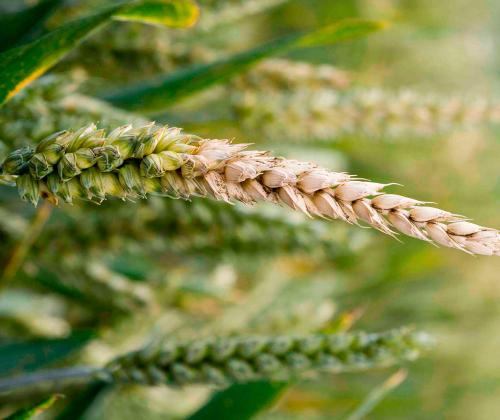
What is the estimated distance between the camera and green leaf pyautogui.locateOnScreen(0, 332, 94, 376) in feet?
3.42

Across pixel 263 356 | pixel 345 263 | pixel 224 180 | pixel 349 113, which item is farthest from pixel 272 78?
pixel 345 263

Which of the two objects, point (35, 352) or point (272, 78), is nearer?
point (35, 352)

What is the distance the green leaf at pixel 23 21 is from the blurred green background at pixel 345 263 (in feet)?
0.34

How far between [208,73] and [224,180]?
0.51 metres

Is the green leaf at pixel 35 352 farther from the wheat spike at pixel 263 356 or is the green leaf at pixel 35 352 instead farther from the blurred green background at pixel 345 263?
the wheat spike at pixel 263 356

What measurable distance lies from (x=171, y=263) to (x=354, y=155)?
2.21ft

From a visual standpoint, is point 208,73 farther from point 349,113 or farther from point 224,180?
point 224,180

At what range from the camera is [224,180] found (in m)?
A: 0.53

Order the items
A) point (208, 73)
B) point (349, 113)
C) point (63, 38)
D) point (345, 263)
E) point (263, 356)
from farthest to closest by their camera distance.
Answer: point (345, 263)
point (349, 113)
point (208, 73)
point (263, 356)
point (63, 38)

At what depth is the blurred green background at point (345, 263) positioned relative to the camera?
4.03 ft

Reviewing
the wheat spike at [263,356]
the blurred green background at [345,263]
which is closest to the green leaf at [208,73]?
the blurred green background at [345,263]

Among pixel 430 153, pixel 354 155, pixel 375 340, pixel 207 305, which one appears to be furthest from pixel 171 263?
pixel 375 340

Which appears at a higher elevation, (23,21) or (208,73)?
(23,21)

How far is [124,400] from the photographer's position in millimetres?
1251
